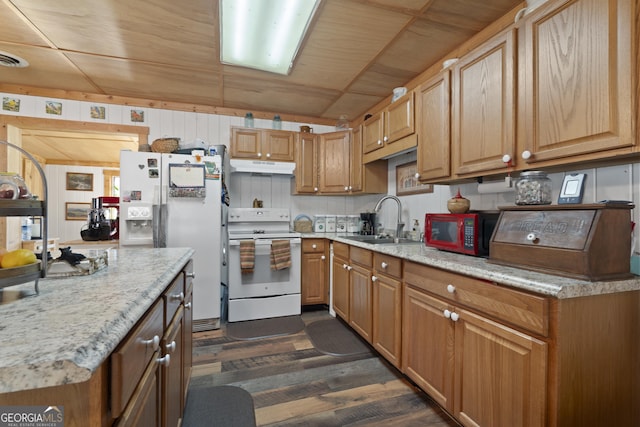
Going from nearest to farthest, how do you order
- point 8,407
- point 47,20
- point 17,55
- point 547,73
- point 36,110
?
point 8,407 → point 547,73 → point 47,20 → point 17,55 → point 36,110

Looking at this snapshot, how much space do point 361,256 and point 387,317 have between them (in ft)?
1.80

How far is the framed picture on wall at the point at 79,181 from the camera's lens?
614 cm

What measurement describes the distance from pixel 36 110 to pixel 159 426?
3635 millimetres

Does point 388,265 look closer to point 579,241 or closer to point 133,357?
point 579,241

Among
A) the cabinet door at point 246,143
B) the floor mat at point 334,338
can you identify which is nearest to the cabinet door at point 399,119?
the cabinet door at point 246,143

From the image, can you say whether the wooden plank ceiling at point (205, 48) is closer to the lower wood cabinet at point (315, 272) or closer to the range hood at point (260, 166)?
the range hood at point (260, 166)

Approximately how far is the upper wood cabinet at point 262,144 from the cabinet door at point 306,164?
0.33 feet

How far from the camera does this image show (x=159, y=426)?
0.94 m

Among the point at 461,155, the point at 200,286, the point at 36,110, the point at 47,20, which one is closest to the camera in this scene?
the point at 461,155

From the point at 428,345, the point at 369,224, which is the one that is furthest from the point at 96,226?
the point at 428,345

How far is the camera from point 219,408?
1622 millimetres

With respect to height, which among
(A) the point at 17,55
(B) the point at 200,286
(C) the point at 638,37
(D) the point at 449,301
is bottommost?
(B) the point at 200,286

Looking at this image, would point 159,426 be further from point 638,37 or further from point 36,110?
point 36,110

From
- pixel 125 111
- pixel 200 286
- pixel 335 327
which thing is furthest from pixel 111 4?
pixel 335 327
